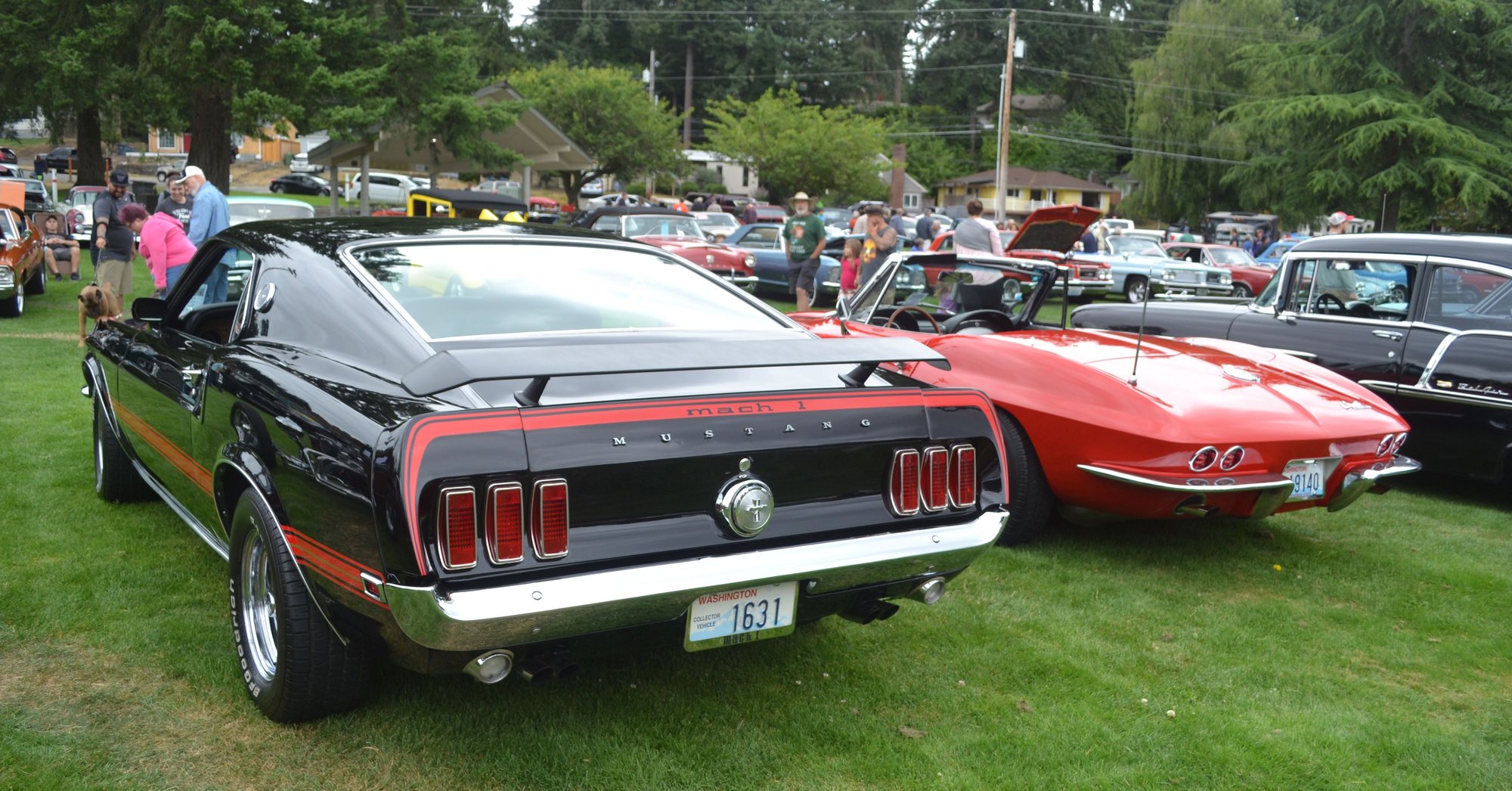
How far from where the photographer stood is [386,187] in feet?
151

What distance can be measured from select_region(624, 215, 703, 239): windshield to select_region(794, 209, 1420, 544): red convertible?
13.8 m

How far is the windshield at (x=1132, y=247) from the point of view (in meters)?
24.4

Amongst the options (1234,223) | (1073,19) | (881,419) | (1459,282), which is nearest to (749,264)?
(1459,282)

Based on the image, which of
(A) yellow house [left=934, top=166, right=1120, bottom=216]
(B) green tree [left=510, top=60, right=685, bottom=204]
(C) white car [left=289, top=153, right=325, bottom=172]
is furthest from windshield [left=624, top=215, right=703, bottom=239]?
(A) yellow house [left=934, top=166, right=1120, bottom=216]

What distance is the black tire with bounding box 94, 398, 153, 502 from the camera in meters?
5.38

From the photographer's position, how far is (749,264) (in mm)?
18047

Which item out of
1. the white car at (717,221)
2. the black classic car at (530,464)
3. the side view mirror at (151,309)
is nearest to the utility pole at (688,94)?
the white car at (717,221)

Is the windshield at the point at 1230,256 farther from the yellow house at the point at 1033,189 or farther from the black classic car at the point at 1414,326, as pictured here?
the yellow house at the point at 1033,189

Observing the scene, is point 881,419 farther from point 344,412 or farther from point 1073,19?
point 1073,19

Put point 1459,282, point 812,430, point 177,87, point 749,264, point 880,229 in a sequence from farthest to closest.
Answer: point 177,87
point 749,264
point 880,229
point 1459,282
point 812,430

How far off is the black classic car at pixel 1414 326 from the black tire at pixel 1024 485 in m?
2.07

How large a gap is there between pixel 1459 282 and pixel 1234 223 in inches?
1658

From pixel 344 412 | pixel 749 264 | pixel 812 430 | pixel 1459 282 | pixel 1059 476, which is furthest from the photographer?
pixel 749 264

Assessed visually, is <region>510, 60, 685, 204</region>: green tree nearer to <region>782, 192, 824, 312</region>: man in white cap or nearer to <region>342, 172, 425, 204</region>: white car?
<region>342, 172, 425, 204</region>: white car
